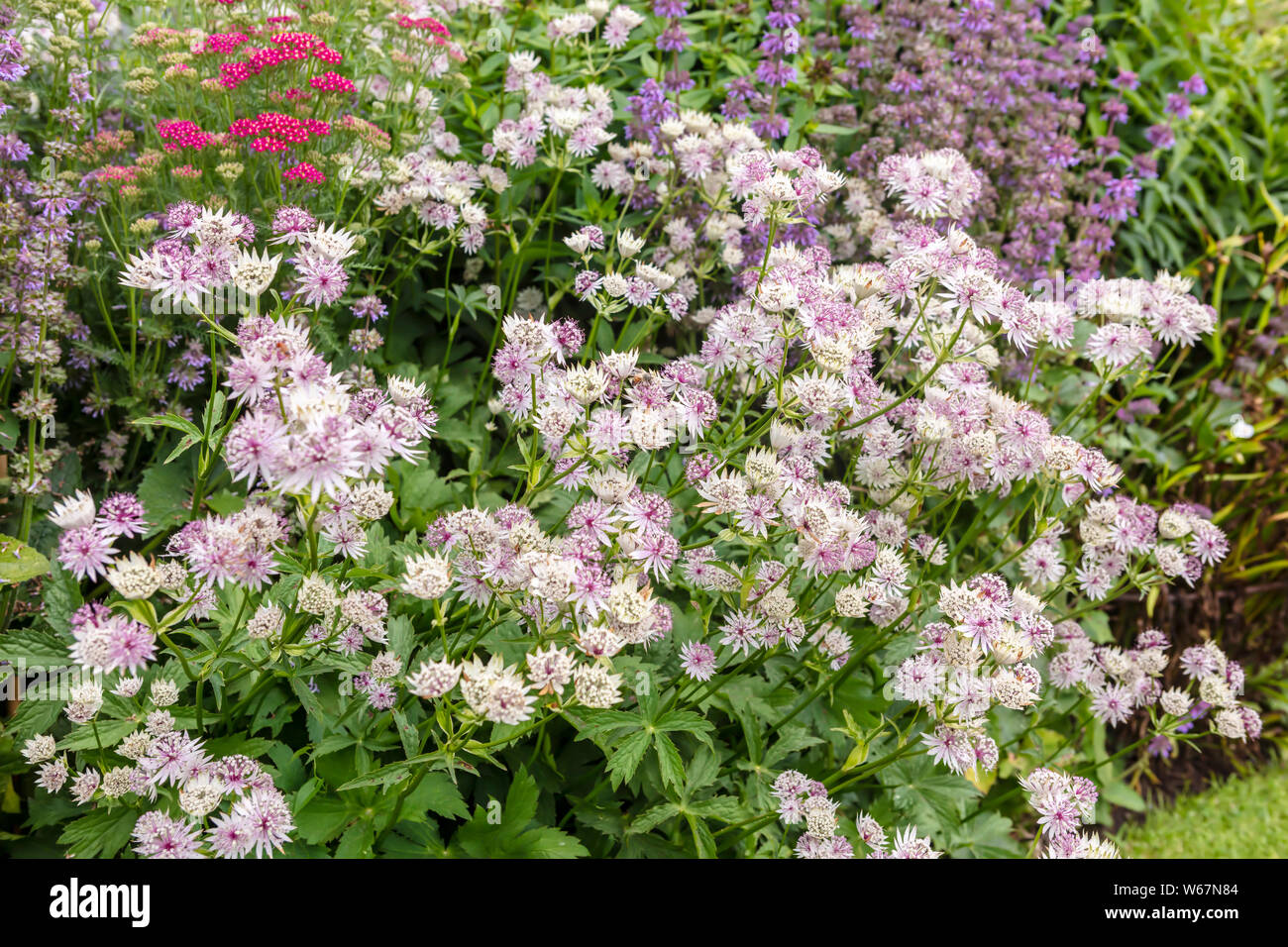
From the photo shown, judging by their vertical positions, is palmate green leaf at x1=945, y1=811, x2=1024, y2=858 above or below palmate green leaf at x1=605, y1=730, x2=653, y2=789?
below

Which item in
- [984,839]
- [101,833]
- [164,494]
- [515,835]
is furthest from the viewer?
[984,839]

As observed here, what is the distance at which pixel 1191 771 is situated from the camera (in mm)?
4320

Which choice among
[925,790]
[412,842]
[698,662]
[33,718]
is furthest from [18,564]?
[925,790]

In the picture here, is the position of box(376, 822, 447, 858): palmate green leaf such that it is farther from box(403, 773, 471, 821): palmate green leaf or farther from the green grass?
the green grass

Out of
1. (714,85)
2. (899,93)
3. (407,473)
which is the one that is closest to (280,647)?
(407,473)

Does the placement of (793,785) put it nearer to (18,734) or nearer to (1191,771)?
(18,734)

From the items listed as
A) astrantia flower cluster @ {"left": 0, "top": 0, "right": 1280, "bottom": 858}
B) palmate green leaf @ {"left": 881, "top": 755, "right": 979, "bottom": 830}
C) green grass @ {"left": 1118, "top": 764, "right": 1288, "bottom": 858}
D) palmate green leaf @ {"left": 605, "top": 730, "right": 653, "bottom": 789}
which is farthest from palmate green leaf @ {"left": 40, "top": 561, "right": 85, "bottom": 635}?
green grass @ {"left": 1118, "top": 764, "right": 1288, "bottom": 858}

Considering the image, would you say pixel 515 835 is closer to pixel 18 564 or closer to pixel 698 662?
pixel 698 662

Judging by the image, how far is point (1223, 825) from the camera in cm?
402

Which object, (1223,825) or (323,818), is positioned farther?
(1223,825)

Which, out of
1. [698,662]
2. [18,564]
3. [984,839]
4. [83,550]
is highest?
[83,550]

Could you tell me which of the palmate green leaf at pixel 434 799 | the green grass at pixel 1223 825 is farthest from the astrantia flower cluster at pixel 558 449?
the green grass at pixel 1223 825

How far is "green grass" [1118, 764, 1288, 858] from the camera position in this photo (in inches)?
151

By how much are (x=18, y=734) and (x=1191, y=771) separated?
→ 4.27 meters
